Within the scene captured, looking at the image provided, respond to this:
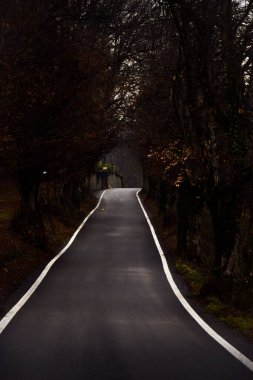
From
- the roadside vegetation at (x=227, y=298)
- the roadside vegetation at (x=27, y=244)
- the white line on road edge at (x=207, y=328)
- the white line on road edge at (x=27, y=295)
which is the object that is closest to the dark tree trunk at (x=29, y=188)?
the roadside vegetation at (x=27, y=244)

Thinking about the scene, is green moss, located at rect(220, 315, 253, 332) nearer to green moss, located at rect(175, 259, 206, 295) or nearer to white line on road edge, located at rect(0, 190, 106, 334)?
green moss, located at rect(175, 259, 206, 295)

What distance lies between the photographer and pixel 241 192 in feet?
48.9

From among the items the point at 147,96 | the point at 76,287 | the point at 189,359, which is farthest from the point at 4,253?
the point at 189,359

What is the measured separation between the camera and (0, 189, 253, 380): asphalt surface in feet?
28.1

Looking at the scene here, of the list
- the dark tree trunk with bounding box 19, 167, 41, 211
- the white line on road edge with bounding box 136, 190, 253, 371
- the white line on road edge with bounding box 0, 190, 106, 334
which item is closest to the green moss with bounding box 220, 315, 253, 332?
the white line on road edge with bounding box 136, 190, 253, 371

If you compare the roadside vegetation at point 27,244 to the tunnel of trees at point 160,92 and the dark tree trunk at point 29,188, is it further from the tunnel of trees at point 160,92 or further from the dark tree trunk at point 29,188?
the tunnel of trees at point 160,92

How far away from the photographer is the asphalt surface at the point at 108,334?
337 inches

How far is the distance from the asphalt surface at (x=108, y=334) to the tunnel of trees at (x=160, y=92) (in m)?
2.94

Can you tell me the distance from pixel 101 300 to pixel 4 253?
7557 millimetres

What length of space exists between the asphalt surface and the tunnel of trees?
2.94 m

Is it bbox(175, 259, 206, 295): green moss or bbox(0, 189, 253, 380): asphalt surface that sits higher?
bbox(0, 189, 253, 380): asphalt surface

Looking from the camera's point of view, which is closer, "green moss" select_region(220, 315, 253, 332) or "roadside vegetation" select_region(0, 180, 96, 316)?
"green moss" select_region(220, 315, 253, 332)

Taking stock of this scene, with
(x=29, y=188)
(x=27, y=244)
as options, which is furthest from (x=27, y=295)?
(x=29, y=188)

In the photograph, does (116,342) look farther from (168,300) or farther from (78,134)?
(78,134)
